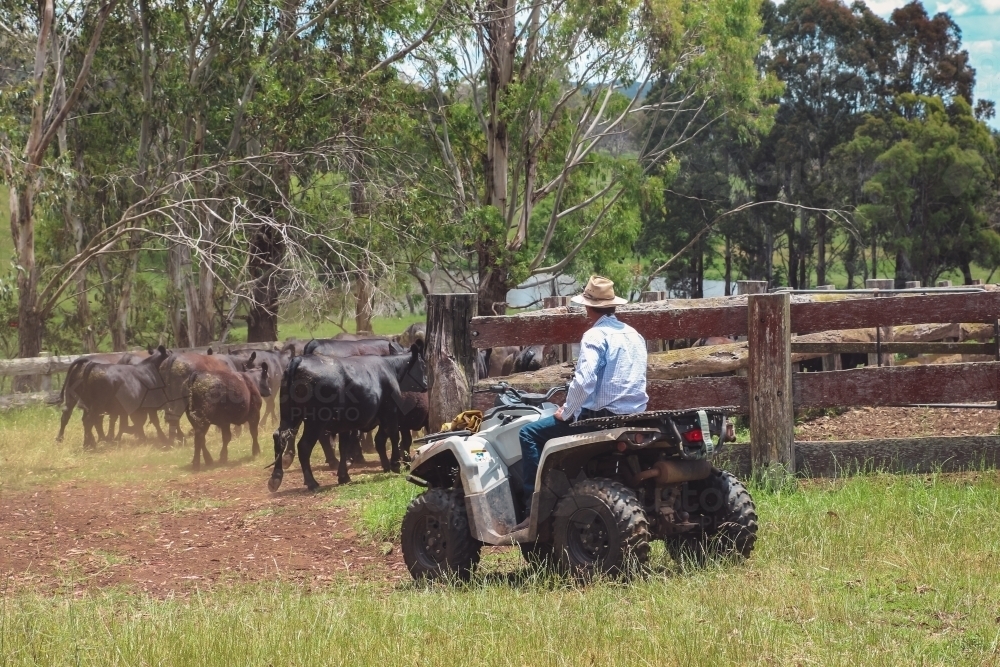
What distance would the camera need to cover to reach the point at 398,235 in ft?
83.1

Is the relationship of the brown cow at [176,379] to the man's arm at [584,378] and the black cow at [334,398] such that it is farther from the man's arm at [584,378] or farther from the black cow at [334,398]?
the man's arm at [584,378]

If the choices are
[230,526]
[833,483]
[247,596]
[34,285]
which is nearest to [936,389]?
[833,483]

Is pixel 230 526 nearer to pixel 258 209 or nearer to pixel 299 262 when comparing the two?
pixel 299 262

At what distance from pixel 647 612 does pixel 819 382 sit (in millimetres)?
4264

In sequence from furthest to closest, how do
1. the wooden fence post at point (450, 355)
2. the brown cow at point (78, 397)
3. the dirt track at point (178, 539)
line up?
1. the brown cow at point (78, 397)
2. the wooden fence post at point (450, 355)
3. the dirt track at point (178, 539)

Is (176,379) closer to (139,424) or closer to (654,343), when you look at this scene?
(139,424)

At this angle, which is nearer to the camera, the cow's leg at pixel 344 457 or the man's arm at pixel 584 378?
the man's arm at pixel 584 378

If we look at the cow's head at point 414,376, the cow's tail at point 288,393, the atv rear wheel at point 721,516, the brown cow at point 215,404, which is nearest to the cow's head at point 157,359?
the brown cow at point 215,404

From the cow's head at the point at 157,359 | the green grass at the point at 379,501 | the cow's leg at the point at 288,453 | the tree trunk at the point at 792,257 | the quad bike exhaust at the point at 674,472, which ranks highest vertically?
the tree trunk at the point at 792,257

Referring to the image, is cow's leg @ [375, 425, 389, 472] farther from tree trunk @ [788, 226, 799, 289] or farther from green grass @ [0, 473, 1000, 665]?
tree trunk @ [788, 226, 799, 289]

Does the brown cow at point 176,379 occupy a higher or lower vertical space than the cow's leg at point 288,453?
higher

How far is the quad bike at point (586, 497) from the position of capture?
6816mm

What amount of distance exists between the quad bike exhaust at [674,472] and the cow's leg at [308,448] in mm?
7095

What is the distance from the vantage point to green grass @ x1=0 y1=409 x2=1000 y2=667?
5230 millimetres
